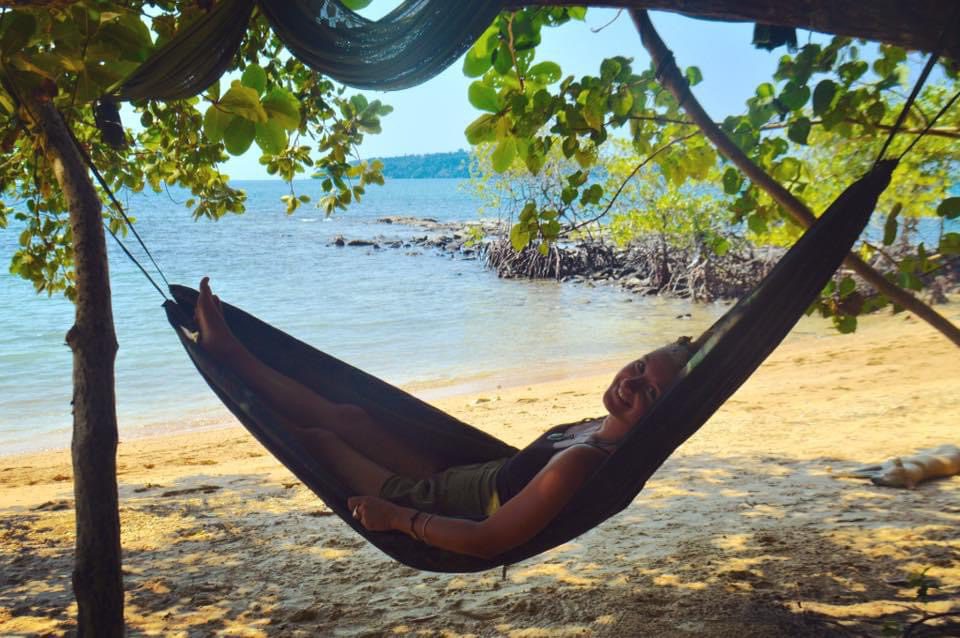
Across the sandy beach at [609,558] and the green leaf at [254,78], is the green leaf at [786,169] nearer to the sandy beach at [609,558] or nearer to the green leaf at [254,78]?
the sandy beach at [609,558]

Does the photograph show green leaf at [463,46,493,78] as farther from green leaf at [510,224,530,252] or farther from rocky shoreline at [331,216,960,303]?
rocky shoreline at [331,216,960,303]

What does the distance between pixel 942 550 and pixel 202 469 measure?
324cm

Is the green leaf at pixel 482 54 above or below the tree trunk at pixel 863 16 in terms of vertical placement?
above

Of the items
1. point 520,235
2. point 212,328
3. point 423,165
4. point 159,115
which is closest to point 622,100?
point 520,235

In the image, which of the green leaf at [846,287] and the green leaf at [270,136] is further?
the green leaf at [846,287]

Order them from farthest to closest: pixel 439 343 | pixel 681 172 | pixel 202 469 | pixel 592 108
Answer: pixel 439 343, pixel 202 469, pixel 681 172, pixel 592 108

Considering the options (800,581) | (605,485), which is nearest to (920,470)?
(800,581)

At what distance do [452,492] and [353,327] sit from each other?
8714mm

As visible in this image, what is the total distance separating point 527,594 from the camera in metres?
2.15

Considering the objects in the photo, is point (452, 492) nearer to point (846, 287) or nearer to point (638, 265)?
point (846, 287)

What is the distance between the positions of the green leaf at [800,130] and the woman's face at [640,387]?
1.71 feet

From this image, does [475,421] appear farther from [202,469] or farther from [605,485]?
[605,485]

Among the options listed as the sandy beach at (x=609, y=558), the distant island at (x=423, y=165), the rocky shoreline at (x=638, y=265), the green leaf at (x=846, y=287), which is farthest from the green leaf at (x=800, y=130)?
the distant island at (x=423, y=165)

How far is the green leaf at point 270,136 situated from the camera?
1.61 meters
